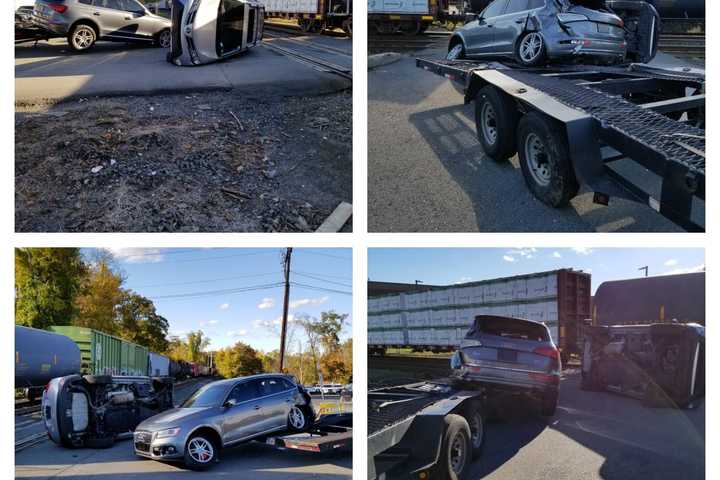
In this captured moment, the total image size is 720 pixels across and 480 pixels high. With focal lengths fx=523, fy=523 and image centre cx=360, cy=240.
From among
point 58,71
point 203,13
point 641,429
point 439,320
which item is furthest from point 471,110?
point 58,71

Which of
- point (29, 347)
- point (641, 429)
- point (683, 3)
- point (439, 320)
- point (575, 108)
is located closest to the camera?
point (641, 429)

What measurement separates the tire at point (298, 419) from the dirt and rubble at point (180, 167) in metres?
1.92

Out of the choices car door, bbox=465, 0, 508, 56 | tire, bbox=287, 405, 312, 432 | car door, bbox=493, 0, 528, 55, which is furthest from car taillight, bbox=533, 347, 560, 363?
car door, bbox=465, 0, 508, 56

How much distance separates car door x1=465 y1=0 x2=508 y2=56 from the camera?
24.2 ft

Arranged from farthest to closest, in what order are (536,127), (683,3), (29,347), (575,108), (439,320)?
(683,3) → (29,347) → (439,320) → (536,127) → (575,108)

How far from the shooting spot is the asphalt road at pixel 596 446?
148 inches

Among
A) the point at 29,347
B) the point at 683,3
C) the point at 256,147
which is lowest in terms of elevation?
the point at 29,347

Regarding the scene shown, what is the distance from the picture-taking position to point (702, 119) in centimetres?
487

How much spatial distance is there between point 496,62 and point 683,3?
1022cm

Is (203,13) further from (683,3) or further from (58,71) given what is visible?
(683,3)

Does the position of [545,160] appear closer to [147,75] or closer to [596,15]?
[596,15]

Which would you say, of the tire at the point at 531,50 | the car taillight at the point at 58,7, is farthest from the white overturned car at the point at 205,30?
the tire at the point at 531,50

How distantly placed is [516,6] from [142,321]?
6.01 meters

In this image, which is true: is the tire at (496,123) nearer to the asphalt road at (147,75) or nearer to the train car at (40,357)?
the asphalt road at (147,75)
